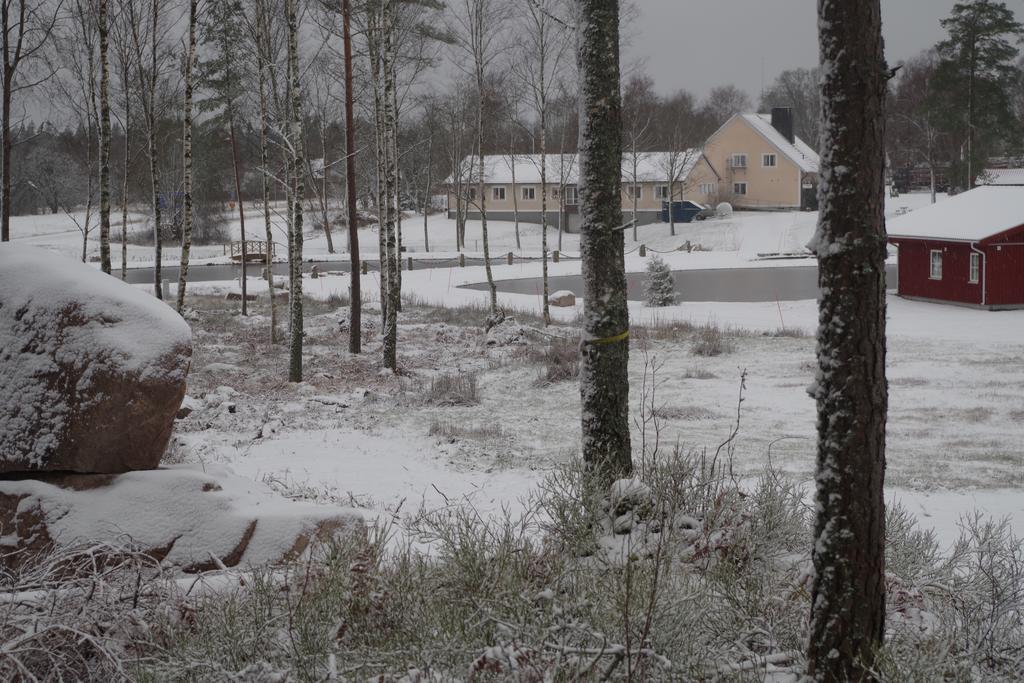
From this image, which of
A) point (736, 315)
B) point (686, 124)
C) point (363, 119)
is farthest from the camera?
point (686, 124)

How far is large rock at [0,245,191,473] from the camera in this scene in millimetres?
6348

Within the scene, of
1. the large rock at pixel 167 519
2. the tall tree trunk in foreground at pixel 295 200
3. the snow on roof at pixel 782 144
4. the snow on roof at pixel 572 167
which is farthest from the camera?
the snow on roof at pixel 782 144

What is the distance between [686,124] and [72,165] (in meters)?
45.3

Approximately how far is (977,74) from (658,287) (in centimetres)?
2929

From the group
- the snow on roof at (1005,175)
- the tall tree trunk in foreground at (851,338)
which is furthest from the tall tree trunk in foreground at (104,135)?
the snow on roof at (1005,175)

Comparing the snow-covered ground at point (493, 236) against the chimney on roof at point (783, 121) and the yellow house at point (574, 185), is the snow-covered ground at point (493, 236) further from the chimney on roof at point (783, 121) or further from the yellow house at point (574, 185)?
the chimney on roof at point (783, 121)

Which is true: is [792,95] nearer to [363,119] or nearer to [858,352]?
[363,119]

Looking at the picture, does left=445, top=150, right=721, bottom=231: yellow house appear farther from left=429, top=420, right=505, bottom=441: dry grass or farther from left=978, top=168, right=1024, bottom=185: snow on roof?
left=429, top=420, right=505, bottom=441: dry grass

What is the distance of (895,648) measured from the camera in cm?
405

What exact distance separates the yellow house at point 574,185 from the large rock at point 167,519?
5657 centimetres

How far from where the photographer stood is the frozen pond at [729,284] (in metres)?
31.5

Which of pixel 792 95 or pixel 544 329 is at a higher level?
pixel 792 95

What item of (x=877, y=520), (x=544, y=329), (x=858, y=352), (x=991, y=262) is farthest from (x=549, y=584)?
(x=991, y=262)

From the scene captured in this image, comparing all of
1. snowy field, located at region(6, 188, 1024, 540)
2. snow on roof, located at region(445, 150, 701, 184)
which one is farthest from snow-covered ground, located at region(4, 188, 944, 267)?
snowy field, located at region(6, 188, 1024, 540)
